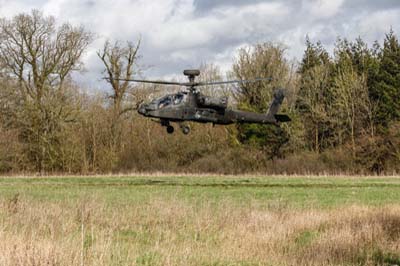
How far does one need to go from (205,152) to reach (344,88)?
14336 mm

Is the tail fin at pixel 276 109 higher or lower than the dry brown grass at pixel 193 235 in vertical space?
higher

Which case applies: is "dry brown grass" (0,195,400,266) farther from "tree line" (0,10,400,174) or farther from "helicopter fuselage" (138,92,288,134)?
"tree line" (0,10,400,174)

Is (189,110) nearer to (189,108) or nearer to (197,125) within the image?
(189,108)

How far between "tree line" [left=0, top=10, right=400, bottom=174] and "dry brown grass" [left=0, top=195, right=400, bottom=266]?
3357 centimetres

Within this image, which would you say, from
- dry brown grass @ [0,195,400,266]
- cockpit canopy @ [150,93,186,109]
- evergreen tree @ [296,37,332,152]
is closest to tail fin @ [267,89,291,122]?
cockpit canopy @ [150,93,186,109]

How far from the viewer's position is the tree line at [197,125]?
53375 millimetres

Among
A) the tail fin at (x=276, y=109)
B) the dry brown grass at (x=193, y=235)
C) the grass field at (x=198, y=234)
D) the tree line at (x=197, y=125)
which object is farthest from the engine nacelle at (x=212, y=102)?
the tree line at (x=197, y=125)

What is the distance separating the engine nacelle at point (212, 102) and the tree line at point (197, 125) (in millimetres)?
23678

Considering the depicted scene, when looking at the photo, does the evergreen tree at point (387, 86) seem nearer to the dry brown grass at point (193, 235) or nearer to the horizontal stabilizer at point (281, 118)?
the horizontal stabilizer at point (281, 118)

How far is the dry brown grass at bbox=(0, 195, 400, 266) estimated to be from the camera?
459 inches

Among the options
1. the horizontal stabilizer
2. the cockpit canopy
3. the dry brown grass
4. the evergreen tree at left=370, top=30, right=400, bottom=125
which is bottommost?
the dry brown grass

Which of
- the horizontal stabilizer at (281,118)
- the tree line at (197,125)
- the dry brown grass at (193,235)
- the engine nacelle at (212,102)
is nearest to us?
the dry brown grass at (193,235)

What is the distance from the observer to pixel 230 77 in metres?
59.8

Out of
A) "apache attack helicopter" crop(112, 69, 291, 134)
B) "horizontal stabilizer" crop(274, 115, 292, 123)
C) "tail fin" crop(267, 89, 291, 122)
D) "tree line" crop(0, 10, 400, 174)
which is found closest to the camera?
"apache attack helicopter" crop(112, 69, 291, 134)
